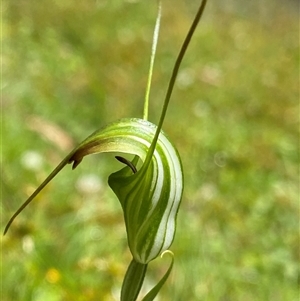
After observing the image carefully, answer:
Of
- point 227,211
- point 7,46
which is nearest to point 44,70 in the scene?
point 7,46

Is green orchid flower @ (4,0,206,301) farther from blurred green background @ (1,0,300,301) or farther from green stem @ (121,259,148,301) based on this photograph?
blurred green background @ (1,0,300,301)

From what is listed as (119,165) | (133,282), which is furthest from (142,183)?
(119,165)

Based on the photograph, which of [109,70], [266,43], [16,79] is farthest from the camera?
[266,43]

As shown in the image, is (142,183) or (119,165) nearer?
(142,183)

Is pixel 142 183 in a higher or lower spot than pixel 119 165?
higher

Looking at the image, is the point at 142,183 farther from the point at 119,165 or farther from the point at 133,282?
the point at 119,165

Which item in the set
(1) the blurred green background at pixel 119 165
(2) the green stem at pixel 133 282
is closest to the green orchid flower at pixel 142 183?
(2) the green stem at pixel 133 282

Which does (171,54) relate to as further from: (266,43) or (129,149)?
(129,149)
